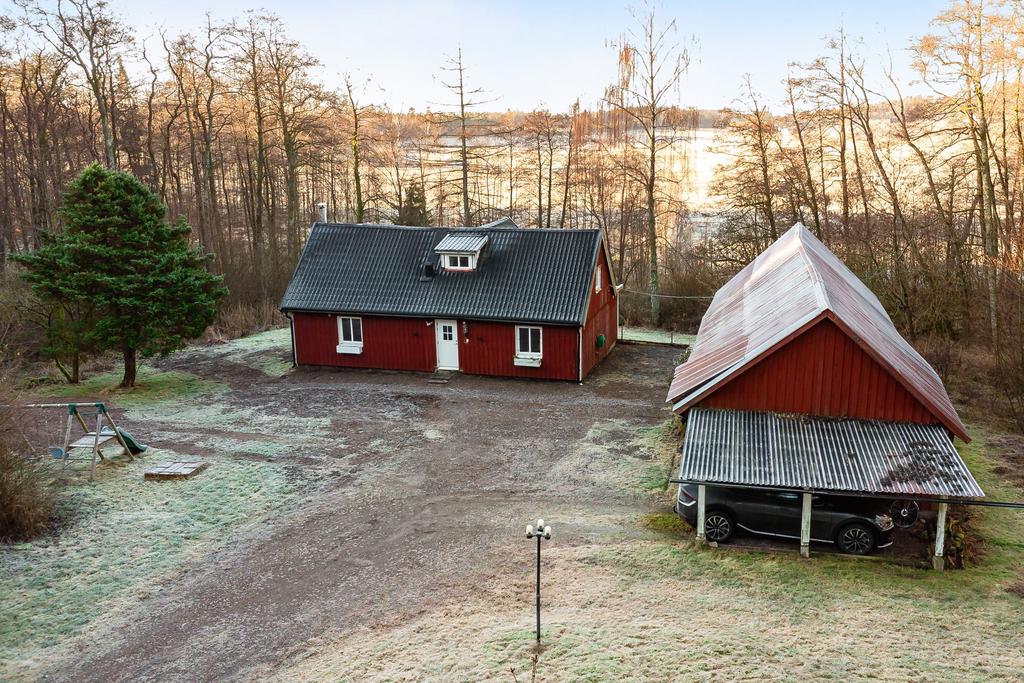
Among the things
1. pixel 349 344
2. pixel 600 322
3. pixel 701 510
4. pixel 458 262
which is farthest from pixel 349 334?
pixel 701 510

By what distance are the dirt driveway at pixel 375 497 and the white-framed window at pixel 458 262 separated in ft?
12.1

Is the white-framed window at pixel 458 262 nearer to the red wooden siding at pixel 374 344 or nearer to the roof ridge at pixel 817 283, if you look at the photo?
the red wooden siding at pixel 374 344

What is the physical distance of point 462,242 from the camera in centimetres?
2478

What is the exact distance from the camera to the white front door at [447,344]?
24.0 meters

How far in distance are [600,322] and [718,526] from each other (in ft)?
43.2

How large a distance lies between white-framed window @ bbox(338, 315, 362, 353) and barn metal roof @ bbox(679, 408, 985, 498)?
13746 mm

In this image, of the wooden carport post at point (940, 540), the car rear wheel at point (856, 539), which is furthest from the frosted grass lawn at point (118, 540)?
the wooden carport post at point (940, 540)

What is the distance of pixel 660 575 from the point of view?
11781 mm

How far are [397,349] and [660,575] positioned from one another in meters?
14.7

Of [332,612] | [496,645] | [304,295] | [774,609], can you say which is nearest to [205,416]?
[304,295]

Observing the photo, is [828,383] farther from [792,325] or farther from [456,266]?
[456,266]

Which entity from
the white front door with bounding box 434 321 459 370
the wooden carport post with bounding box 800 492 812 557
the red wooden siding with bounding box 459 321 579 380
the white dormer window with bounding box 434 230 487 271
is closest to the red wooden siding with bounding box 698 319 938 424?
the wooden carport post with bounding box 800 492 812 557

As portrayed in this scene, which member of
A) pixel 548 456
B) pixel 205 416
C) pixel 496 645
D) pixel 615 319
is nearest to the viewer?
pixel 496 645

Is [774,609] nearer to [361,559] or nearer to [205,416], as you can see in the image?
[361,559]
